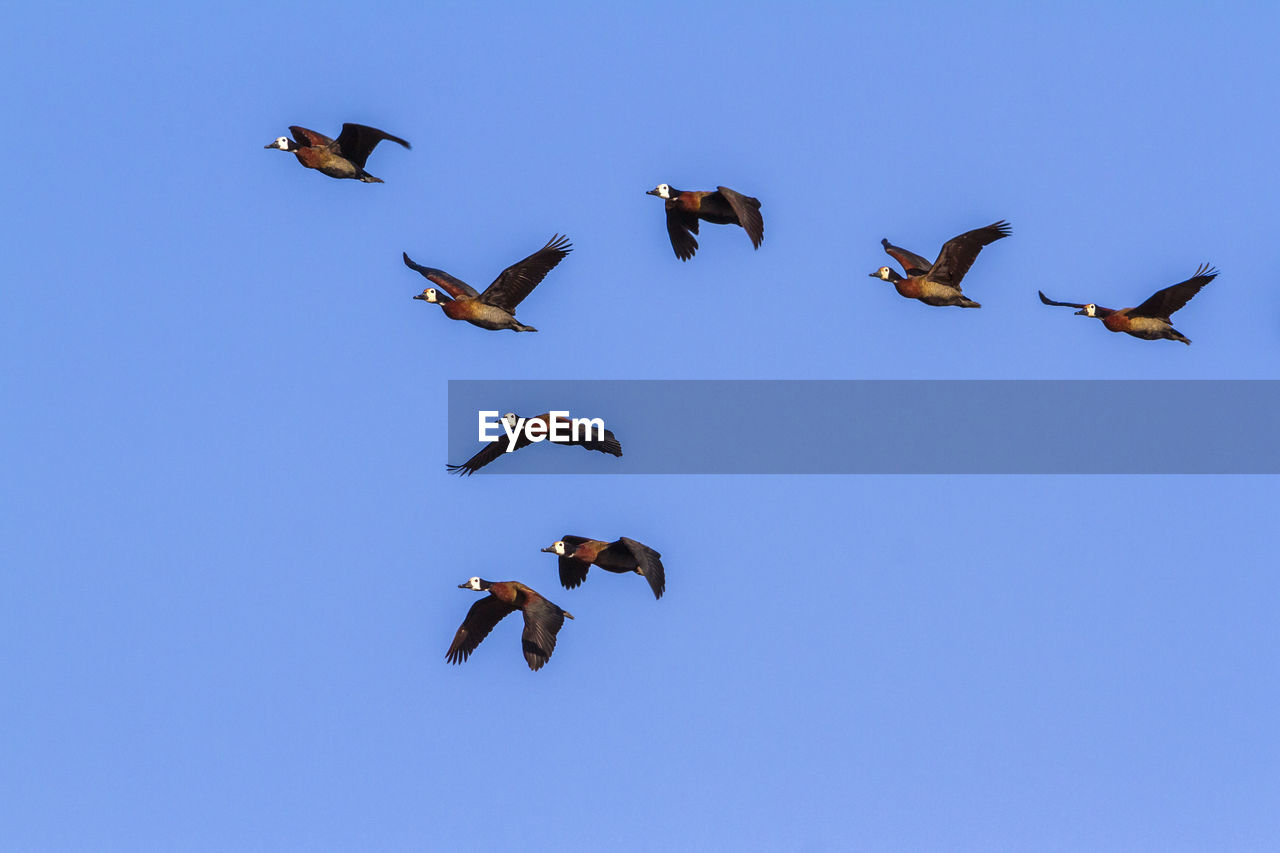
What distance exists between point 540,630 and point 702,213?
828cm

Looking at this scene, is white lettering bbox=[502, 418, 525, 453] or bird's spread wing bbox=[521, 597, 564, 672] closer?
bird's spread wing bbox=[521, 597, 564, 672]

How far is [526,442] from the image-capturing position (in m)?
39.5

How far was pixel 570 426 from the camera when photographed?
1545 inches

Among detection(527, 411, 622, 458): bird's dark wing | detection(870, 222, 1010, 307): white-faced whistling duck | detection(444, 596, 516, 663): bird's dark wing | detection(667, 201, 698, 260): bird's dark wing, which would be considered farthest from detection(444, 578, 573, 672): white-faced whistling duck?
detection(870, 222, 1010, 307): white-faced whistling duck

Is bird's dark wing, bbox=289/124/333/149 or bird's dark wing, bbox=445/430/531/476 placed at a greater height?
bird's dark wing, bbox=289/124/333/149

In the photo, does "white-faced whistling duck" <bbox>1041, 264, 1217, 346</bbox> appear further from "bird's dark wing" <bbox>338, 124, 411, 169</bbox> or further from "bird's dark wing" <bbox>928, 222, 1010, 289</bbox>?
"bird's dark wing" <bbox>338, 124, 411, 169</bbox>

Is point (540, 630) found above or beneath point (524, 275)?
beneath

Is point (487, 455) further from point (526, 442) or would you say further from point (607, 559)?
point (607, 559)

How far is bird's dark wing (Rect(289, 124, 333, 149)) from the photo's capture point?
38509mm

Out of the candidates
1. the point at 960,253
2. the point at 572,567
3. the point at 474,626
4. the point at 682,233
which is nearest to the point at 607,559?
the point at 572,567

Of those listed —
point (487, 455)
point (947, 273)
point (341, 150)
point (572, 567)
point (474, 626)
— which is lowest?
point (474, 626)

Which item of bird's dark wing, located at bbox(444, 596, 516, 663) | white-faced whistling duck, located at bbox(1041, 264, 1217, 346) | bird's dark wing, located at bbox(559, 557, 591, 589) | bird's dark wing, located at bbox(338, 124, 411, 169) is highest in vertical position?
bird's dark wing, located at bbox(338, 124, 411, 169)

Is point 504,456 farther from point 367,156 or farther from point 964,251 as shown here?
point 964,251

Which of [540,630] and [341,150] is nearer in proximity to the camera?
[540,630]
